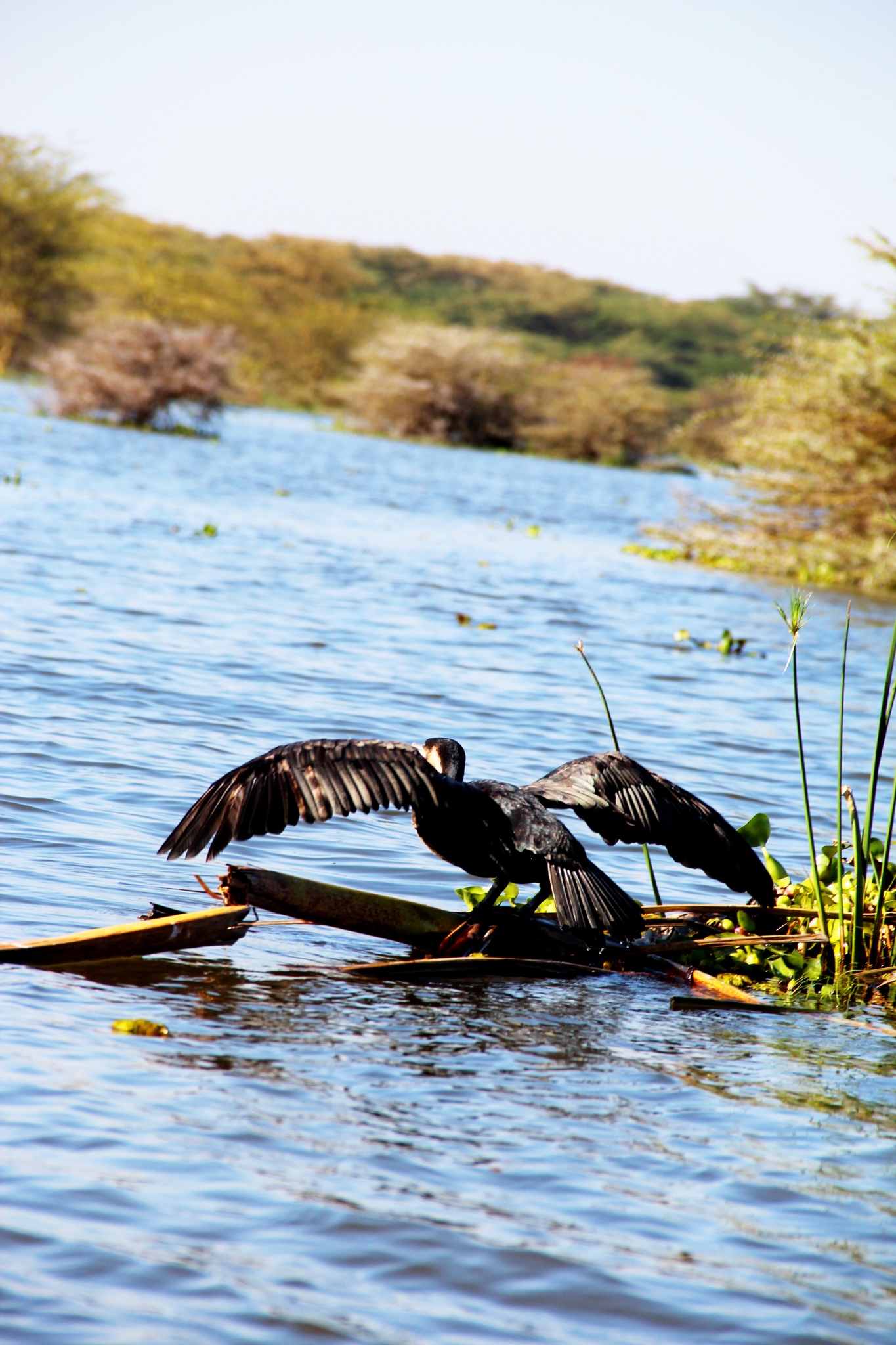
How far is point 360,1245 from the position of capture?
2.87m

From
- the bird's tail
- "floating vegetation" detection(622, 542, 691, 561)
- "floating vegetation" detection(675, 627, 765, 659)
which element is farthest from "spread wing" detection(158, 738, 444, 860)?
"floating vegetation" detection(622, 542, 691, 561)

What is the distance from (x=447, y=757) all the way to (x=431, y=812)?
249mm

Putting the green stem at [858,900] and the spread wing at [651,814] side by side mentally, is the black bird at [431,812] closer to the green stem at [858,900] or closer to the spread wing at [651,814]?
the spread wing at [651,814]

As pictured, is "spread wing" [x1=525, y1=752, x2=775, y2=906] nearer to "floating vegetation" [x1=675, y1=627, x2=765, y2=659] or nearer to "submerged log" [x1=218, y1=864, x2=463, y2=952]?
"submerged log" [x1=218, y1=864, x2=463, y2=952]

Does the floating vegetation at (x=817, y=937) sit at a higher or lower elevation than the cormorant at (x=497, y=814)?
lower

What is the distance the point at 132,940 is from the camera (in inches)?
163

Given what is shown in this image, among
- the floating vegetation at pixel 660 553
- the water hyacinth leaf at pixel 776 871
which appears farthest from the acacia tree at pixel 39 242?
the water hyacinth leaf at pixel 776 871

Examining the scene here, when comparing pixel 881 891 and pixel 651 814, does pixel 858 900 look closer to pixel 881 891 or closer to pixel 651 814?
pixel 881 891

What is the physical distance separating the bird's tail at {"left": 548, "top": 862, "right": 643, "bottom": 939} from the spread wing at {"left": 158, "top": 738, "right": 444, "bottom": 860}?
51 cm

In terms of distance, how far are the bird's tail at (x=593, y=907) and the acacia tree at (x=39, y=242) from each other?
5504 centimetres

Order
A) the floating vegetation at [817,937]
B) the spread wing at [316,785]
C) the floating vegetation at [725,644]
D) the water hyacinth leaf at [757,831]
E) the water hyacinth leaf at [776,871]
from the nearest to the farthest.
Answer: the spread wing at [316,785] < the floating vegetation at [817,937] < the water hyacinth leaf at [757,831] < the water hyacinth leaf at [776,871] < the floating vegetation at [725,644]

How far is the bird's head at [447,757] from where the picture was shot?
4.51 m

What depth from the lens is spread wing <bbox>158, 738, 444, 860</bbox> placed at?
4152mm

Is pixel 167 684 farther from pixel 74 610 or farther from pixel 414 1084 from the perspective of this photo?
pixel 414 1084
